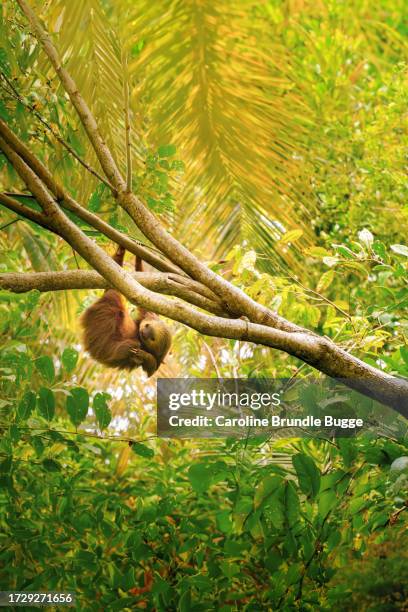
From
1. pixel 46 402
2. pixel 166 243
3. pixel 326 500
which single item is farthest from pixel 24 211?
pixel 326 500

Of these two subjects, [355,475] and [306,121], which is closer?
[355,475]

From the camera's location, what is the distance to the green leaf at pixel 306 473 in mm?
1771

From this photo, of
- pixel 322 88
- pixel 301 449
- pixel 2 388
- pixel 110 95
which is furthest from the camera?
pixel 322 88

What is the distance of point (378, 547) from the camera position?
187cm

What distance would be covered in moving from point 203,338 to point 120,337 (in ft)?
1.77

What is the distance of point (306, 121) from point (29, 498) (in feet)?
5.82

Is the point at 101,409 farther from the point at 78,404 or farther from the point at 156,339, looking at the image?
the point at 156,339

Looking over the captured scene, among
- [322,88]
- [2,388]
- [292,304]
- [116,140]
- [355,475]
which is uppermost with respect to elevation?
[322,88]

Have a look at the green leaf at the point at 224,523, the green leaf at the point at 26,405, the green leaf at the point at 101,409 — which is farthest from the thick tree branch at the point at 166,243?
the green leaf at the point at 224,523

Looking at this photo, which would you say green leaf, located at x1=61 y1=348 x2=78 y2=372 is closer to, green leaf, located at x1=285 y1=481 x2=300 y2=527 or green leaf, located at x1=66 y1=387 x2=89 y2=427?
green leaf, located at x1=66 y1=387 x2=89 y2=427

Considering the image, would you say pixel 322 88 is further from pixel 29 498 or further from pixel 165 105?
pixel 29 498

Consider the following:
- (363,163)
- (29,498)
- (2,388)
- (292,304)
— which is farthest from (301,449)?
(363,163)

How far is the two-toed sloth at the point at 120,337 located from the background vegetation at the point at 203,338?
160 millimetres

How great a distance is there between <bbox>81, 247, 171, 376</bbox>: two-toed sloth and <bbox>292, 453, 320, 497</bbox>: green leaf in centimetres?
91
